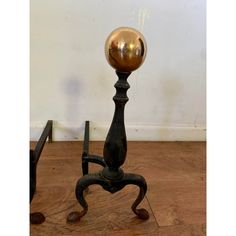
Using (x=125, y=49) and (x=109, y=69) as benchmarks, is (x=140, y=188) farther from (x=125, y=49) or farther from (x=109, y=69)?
(x=109, y=69)

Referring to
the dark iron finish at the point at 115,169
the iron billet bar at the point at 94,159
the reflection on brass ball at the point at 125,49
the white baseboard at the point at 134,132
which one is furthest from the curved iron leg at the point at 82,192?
the white baseboard at the point at 134,132

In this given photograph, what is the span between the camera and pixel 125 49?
0.62 metres

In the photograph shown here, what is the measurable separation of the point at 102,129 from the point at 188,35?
57 centimetres

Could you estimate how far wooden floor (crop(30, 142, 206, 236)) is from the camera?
69 centimetres

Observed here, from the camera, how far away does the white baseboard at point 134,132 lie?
121cm

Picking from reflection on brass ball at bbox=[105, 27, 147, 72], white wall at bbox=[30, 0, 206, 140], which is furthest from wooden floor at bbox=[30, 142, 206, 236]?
reflection on brass ball at bbox=[105, 27, 147, 72]

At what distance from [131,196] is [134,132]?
0.47m

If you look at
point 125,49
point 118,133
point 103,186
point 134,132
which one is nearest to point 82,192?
point 103,186

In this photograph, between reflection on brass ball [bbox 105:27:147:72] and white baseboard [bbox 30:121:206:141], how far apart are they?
0.62 metres

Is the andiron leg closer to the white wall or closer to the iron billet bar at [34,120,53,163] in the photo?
the iron billet bar at [34,120,53,163]

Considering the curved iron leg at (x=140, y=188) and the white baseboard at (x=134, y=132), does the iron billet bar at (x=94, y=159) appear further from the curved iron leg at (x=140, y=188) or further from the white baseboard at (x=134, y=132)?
the white baseboard at (x=134, y=132)

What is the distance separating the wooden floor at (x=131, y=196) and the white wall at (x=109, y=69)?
0.39 ft

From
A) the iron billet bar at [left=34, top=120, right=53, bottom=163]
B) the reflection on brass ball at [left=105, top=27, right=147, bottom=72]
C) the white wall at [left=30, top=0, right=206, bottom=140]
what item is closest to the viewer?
the reflection on brass ball at [left=105, top=27, right=147, bottom=72]
